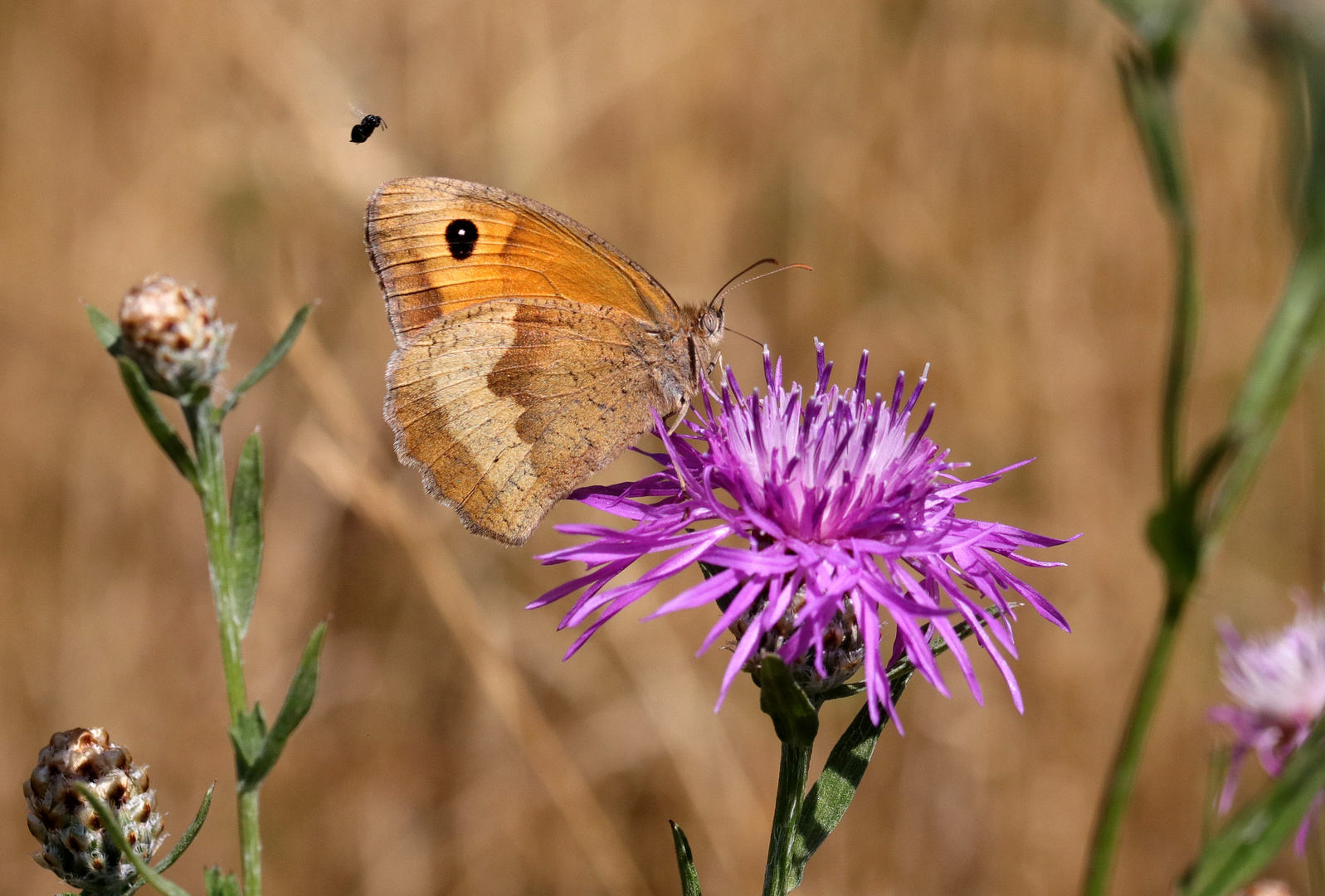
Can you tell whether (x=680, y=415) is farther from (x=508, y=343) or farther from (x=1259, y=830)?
(x=1259, y=830)

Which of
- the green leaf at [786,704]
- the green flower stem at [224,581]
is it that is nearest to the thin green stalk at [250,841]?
the green flower stem at [224,581]

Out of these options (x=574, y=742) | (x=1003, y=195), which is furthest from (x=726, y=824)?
(x=1003, y=195)

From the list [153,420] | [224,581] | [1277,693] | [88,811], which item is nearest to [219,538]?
[224,581]

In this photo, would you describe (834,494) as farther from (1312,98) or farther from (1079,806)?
(1079,806)

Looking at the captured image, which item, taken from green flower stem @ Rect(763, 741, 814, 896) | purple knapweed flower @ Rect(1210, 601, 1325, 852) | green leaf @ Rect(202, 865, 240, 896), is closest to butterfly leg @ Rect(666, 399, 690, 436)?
green flower stem @ Rect(763, 741, 814, 896)

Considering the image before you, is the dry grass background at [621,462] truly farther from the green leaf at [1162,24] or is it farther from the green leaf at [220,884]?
the green leaf at [1162,24]

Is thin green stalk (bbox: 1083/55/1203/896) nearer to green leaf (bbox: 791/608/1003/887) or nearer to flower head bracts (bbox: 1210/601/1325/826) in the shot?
green leaf (bbox: 791/608/1003/887)
